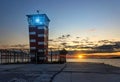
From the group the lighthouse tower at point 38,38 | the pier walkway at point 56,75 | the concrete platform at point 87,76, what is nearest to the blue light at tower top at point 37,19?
the lighthouse tower at point 38,38

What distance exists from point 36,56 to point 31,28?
11.9 feet

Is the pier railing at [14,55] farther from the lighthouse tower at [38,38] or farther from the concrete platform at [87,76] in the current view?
the concrete platform at [87,76]

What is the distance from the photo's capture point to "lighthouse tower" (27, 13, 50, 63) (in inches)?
1503

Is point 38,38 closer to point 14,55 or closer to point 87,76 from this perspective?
point 14,55

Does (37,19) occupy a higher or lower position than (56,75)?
higher

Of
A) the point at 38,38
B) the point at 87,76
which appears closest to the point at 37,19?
the point at 38,38

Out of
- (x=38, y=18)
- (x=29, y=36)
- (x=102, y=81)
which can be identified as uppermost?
(x=38, y=18)

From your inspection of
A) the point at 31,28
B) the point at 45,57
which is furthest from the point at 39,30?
the point at 45,57

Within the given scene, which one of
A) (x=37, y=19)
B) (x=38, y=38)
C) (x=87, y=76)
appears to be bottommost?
(x=87, y=76)

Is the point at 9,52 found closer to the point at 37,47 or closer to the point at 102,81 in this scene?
the point at 37,47

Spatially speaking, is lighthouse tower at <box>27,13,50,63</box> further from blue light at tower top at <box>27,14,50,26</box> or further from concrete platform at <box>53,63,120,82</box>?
concrete platform at <box>53,63,120,82</box>

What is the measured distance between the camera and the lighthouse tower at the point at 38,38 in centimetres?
3819

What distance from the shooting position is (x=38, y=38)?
38.1 m

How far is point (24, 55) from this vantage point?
42.0m
